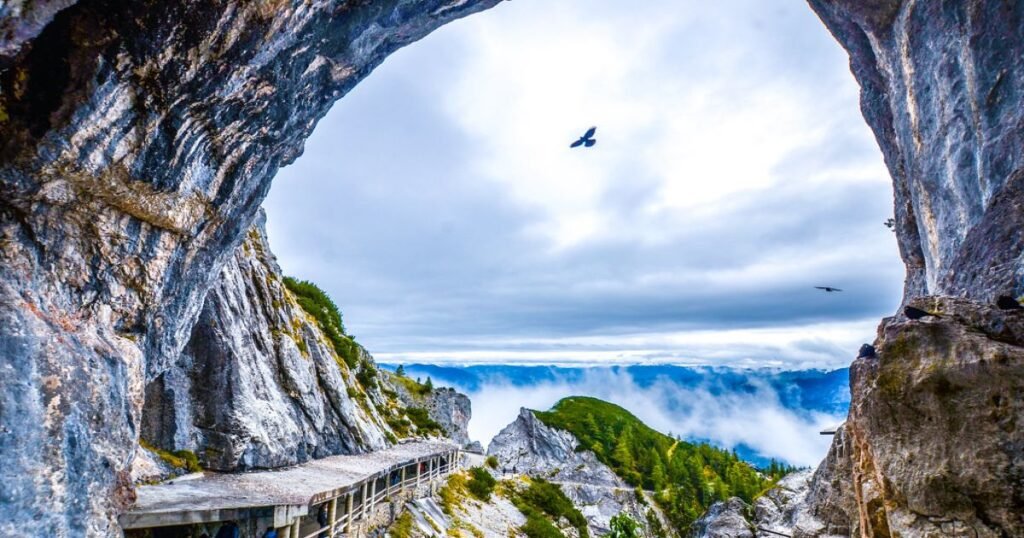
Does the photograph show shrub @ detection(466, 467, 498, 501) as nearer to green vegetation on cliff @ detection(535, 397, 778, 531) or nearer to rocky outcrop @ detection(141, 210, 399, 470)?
rocky outcrop @ detection(141, 210, 399, 470)

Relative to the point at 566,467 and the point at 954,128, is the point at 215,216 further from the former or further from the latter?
the point at 566,467

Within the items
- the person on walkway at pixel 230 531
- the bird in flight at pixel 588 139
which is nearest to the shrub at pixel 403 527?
the person on walkway at pixel 230 531

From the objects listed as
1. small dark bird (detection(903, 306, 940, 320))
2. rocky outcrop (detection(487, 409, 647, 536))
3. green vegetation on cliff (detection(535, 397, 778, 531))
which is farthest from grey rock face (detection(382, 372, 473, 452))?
small dark bird (detection(903, 306, 940, 320))

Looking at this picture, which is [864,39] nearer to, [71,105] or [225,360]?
[71,105]

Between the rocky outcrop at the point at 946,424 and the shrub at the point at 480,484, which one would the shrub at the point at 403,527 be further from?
the rocky outcrop at the point at 946,424

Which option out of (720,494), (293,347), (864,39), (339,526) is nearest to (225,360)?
(293,347)

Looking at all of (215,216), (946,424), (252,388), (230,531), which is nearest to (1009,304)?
(946,424)


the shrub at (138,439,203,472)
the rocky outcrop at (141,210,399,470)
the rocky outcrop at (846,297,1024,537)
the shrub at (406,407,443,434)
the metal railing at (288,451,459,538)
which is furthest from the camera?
the shrub at (406,407,443,434)
